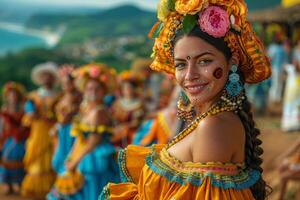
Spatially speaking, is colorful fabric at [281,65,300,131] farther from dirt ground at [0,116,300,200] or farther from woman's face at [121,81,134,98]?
woman's face at [121,81,134,98]

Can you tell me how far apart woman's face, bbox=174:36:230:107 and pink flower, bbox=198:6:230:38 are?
0.06m

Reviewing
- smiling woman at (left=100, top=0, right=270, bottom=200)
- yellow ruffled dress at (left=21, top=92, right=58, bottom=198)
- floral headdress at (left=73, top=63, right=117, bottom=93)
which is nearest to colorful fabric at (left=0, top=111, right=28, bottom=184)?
yellow ruffled dress at (left=21, top=92, right=58, bottom=198)

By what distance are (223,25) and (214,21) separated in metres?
0.04

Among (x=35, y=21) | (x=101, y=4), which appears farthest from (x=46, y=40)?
(x=101, y=4)

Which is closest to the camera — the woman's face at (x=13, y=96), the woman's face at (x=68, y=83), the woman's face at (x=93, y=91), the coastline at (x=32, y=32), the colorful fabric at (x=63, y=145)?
the woman's face at (x=93, y=91)

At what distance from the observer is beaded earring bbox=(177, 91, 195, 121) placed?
233 centimetres

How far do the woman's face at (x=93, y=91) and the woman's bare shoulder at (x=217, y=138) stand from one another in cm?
287

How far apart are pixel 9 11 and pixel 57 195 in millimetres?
16391

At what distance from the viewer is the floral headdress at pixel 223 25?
2020 millimetres

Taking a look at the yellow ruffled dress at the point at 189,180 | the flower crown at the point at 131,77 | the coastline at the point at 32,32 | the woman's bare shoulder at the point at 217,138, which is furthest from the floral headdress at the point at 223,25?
the coastline at the point at 32,32

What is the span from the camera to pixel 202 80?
2068 millimetres

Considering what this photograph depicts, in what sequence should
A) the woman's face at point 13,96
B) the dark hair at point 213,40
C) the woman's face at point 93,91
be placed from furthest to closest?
the woman's face at point 13,96 < the woman's face at point 93,91 < the dark hair at point 213,40

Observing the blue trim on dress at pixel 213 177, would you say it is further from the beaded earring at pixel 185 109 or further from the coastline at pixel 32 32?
the coastline at pixel 32 32

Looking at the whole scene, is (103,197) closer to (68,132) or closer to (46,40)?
(68,132)
